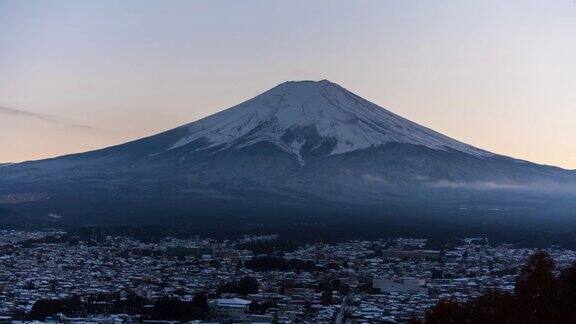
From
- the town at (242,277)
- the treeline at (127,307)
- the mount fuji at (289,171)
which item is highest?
the mount fuji at (289,171)

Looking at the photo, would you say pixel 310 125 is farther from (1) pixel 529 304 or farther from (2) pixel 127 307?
(1) pixel 529 304

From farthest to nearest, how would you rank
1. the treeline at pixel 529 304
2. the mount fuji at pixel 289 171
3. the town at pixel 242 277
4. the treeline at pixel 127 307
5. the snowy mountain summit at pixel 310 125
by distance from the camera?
the snowy mountain summit at pixel 310 125
the mount fuji at pixel 289 171
the town at pixel 242 277
the treeline at pixel 127 307
the treeline at pixel 529 304

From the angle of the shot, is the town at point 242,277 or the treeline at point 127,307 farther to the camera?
the town at point 242,277

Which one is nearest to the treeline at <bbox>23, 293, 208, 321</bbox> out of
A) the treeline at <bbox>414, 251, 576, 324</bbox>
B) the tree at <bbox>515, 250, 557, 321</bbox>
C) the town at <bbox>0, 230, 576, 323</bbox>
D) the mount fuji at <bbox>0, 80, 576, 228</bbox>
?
the town at <bbox>0, 230, 576, 323</bbox>

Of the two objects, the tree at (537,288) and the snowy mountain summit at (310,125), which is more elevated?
the snowy mountain summit at (310,125)

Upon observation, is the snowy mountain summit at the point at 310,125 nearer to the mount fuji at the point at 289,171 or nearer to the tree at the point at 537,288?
the mount fuji at the point at 289,171

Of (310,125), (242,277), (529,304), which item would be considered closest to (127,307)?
(242,277)

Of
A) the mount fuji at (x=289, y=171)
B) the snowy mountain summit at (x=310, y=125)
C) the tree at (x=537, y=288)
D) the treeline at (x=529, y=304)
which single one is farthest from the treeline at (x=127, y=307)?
the snowy mountain summit at (x=310, y=125)
